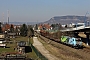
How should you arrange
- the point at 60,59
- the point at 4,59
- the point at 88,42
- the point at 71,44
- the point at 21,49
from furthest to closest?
1. the point at 88,42
2. the point at 71,44
3. the point at 21,49
4. the point at 60,59
5. the point at 4,59

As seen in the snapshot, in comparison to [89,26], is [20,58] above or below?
below

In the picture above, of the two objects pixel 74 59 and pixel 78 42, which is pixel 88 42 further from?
pixel 74 59

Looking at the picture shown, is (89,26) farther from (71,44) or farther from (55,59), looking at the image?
(55,59)

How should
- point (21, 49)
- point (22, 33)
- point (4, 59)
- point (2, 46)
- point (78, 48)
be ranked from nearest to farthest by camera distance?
point (4, 59), point (21, 49), point (78, 48), point (2, 46), point (22, 33)

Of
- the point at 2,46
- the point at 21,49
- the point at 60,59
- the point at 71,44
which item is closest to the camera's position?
the point at 60,59

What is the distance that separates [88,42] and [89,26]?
598 inches

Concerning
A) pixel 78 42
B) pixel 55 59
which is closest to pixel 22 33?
pixel 78 42

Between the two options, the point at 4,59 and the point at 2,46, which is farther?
the point at 2,46

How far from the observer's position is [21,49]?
49719 mm

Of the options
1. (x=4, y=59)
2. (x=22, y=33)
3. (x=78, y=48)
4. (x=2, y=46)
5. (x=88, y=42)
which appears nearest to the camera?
(x=4, y=59)

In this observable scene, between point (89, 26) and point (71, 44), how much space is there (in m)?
6.97

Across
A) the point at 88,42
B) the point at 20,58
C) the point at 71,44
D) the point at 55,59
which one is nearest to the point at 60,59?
the point at 55,59

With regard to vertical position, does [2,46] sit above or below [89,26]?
below

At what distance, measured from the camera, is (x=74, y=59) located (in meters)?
37.3
